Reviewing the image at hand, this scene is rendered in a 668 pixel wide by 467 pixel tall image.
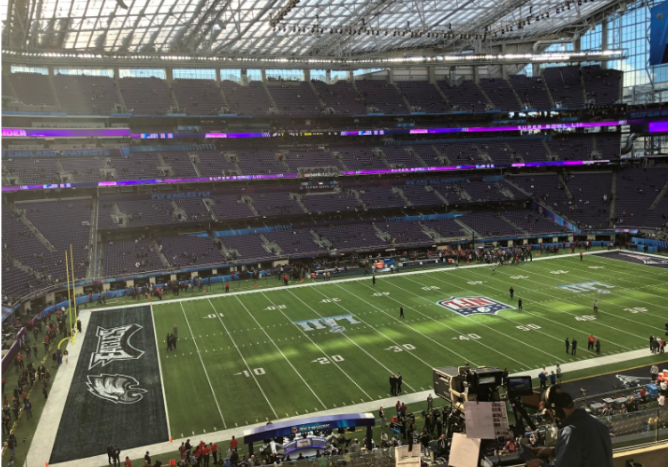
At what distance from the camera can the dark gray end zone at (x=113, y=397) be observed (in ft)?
65.2

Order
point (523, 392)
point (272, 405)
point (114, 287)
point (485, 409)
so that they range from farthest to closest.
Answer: point (114, 287) → point (272, 405) → point (523, 392) → point (485, 409)

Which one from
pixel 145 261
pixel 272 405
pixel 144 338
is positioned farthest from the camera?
pixel 145 261

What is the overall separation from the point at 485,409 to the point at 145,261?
45.6 metres

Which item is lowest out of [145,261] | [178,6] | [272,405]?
[272,405]

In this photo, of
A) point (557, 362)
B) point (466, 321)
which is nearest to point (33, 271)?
point (466, 321)

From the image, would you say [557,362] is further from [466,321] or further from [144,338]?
[144,338]

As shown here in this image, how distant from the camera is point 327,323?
33.1m

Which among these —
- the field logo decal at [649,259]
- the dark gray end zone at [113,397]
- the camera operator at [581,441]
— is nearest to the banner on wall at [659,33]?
the camera operator at [581,441]

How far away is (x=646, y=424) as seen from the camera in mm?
9164

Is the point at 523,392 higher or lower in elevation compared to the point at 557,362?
higher

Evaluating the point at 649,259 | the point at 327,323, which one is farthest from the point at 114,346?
the point at 649,259

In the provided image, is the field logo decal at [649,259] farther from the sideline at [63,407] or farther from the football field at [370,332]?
→ the sideline at [63,407]

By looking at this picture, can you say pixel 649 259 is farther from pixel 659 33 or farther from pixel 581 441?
pixel 581 441

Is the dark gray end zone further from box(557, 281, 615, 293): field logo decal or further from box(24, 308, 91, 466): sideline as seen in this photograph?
box(557, 281, 615, 293): field logo decal
